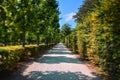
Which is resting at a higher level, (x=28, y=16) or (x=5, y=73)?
(x=28, y=16)

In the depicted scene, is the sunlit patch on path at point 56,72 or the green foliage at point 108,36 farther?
the sunlit patch on path at point 56,72

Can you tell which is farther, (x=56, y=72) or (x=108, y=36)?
(x=56, y=72)

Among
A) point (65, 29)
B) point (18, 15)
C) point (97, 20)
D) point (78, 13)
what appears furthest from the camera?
point (65, 29)

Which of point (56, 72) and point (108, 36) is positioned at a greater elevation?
point (108, 36)

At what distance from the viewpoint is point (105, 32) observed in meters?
12.2

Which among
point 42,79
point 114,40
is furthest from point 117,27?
point 42,79

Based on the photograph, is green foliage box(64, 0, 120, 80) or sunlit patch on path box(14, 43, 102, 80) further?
sunlit patch on path box(14, 43, 102, 80)

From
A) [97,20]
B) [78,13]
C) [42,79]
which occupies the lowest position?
[42,79]

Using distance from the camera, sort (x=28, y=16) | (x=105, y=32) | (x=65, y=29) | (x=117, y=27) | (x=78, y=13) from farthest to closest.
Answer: (x=65, y=29) → (x=78, y=13) → (x=28, y=16) → (x=105, y=32) → (x=117, y=27)

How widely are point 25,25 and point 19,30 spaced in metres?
0.81

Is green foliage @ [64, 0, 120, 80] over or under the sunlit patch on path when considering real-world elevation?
over

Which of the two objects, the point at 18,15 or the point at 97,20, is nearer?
the point at 97,20

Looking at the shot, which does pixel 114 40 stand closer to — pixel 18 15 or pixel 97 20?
pixel 97 20

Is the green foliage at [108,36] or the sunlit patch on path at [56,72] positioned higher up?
the green foliage at [108,36]
